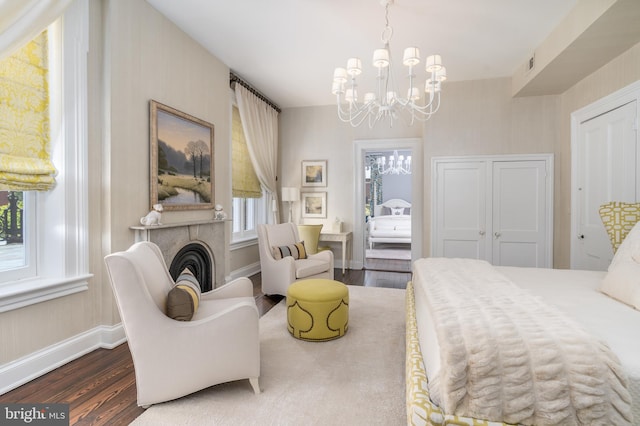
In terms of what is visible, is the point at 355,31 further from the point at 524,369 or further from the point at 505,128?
the point at 524,369

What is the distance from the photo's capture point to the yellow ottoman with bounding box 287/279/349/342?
273 centimetres

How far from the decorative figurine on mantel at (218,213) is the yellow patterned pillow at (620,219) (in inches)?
149

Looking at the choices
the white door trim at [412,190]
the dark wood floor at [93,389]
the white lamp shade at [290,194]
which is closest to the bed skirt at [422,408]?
the dark wood floor at [93,389]

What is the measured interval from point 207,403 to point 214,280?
216 centimetres

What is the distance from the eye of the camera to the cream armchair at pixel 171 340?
5.75ft

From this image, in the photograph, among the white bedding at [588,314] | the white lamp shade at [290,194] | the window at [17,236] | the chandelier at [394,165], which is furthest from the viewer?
the chandelier at [394,165]

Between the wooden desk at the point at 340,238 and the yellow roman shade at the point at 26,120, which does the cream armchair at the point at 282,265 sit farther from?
the yellow roman shade at the point at 26,120

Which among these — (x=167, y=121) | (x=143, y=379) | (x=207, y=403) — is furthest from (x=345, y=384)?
(x=167, y=121)

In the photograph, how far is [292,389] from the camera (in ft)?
6.69

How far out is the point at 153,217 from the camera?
9.61 feet

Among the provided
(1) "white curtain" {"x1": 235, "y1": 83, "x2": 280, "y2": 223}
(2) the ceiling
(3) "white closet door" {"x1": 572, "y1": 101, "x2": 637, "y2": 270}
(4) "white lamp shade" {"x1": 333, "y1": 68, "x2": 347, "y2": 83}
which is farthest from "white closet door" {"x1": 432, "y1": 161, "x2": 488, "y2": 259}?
(1) "white curtain" {"x1": 235, "y1": 83, "x2": 280, "y2": 223}

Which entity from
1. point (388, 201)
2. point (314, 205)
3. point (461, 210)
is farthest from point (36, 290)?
point (388, 201)

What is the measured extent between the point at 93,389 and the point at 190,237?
1657mm

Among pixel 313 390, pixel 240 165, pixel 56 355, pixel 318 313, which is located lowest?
pixel 313 390
